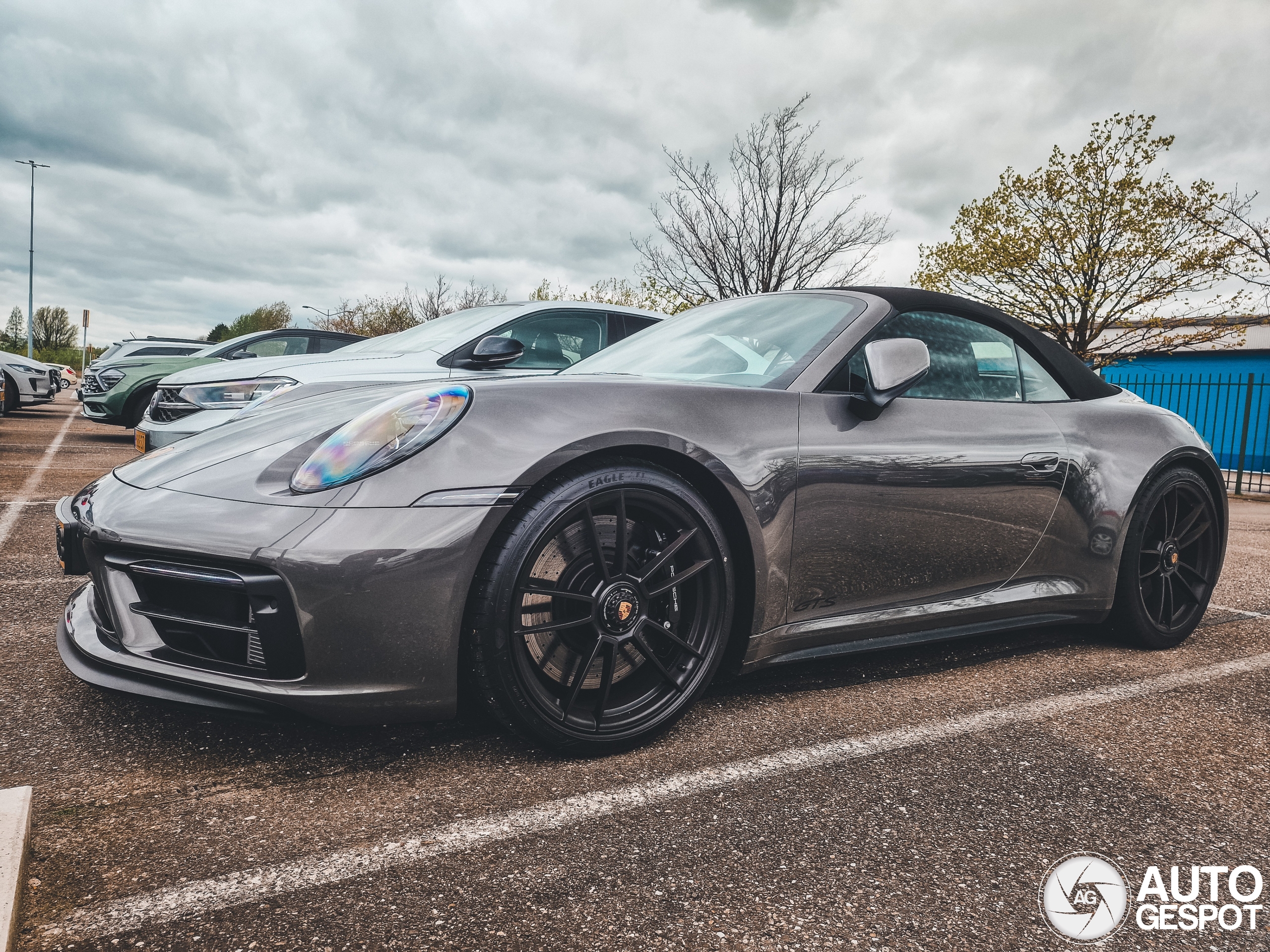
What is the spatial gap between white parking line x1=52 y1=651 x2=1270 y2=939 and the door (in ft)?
1.20

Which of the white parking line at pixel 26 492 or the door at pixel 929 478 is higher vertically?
the door at pixel 929 478

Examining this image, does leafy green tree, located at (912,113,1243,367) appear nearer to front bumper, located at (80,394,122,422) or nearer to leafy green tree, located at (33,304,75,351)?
front bumper, located at (80,394,122,422)

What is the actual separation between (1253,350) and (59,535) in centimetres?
2500

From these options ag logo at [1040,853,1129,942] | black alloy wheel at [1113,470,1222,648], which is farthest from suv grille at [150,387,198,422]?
ag logo at [1040,853,1129,942]

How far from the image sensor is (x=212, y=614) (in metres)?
1.76

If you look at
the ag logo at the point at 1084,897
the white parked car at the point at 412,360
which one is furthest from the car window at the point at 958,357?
the white parked car at the point at 412,360

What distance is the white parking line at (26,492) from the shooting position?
15.0ft

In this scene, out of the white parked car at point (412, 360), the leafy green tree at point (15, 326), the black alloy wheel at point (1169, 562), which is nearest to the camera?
the black alloy wheel at point (1169, 562)

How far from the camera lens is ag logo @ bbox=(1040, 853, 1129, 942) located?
1.42 metres

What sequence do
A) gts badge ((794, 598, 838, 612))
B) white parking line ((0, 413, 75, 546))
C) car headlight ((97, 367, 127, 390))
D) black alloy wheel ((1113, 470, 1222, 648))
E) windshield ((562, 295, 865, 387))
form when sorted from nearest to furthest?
gts badge ((794, 598, 838, 612)), windshield ((562, 295, 865, 387)), black alloy wheel ((1113, 470, 1222, 648)), white parking line ((0, 413, 75, 546)), car headlight ((97, 367, 127, 390))

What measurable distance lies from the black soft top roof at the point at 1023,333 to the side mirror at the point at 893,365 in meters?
0.38

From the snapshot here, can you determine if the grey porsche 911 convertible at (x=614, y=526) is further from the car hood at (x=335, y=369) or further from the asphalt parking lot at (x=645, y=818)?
the car hood at (x=335, y=369)

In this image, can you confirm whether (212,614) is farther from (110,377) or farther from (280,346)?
(110,377)

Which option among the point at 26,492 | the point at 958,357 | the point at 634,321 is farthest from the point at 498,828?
the point at 26,492
